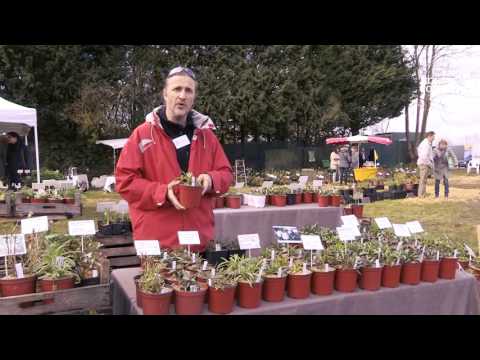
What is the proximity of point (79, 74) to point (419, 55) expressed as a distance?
55.8 ft

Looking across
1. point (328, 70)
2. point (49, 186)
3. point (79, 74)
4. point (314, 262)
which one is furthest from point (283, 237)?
point (328, 70)

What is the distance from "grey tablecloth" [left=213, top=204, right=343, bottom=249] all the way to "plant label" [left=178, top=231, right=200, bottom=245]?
8.39 ft

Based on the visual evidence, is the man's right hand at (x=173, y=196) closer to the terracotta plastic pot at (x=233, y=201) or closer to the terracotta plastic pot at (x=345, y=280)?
the terracotta plastic pot at (x=345, y=280)

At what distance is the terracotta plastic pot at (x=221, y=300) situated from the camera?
184 cm

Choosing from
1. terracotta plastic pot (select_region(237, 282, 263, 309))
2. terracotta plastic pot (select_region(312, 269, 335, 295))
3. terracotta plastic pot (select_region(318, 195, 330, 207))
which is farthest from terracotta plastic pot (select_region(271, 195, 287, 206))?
terracotta plastic pot (select_region(237, 282, 263, 309))

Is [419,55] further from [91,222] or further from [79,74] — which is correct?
[91,222]

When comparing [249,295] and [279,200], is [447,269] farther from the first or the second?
[279,200]

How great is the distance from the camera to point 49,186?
7.56 meters

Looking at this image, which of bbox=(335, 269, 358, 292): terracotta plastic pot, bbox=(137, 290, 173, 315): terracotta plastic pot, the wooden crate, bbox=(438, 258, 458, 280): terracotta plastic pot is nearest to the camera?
bbox=(137, 290, 173, 315): terracotta plastic pot

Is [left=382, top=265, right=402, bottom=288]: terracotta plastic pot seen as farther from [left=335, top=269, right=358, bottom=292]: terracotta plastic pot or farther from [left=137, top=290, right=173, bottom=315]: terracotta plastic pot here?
[left=137, top=290, right=173, bottom=315]: terracotta plastic pot

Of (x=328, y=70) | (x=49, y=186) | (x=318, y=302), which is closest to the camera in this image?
(x=318, y=302)

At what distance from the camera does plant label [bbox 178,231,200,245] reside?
7.47 feet

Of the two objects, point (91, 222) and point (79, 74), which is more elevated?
point (79, 74)

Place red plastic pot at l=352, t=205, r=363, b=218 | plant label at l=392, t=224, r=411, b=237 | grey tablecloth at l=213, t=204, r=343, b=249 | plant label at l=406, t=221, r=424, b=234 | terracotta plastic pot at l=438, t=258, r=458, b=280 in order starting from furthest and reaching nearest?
red plastic pot at l=352, t=205, r=363, b=218 < grey tablecloth at l=213, t=204, r=343, b=249 < plant label at l=406, t=221, r=424, b=234 < plant label at l=392, t=224, r=411, b=237 < terracotta plastic pot at l=438, t=258, r=458, b=280
